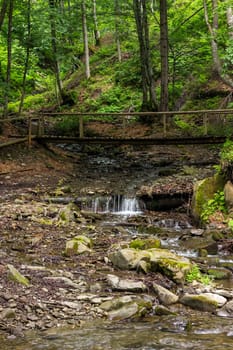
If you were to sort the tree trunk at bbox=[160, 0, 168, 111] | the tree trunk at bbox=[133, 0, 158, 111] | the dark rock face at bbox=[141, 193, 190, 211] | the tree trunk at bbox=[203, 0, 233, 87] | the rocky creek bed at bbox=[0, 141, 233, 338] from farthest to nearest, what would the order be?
the tree trunk at bbox=[133, 0, 158, 111] < the tree trunk at bbox=[203, 0, 233, 87] < the tree trunk at bbox=[160, 0, 168, 111] < the dark rock face at bbox=[141, 193, 190, 211] < the rocky creek bed at bbox=[0, 141, 233, 338]

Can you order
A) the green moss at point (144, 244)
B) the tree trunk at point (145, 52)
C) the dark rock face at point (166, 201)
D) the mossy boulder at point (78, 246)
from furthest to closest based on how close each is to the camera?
the tree trunk at point (145, 52), the dark rock face at point (166, 201), the green moss at point (144, 244), the mossy boulder at point (78, 246)

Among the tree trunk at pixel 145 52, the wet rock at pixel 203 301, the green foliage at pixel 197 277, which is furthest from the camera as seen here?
the tree trunk at pixel 145 52

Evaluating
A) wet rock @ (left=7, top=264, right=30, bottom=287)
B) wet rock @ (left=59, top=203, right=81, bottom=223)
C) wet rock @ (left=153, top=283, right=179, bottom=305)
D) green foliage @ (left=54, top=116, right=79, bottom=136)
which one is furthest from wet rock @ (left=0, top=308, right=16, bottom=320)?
green foliage @ (left=54, top=116, right=79, bottom=136)

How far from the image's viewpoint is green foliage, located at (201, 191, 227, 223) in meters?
9.66

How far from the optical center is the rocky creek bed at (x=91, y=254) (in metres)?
5.15

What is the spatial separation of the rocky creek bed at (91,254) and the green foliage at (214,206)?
0.58m

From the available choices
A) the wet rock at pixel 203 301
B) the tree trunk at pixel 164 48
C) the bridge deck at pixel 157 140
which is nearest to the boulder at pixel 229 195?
the wet rock at pixel 203 301

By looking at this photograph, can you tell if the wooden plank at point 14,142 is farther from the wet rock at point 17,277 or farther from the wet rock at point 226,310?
the wet rock at point 226,310

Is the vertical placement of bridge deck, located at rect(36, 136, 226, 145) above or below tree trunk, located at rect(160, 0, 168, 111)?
below

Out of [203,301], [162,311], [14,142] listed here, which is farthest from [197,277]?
[14,142]

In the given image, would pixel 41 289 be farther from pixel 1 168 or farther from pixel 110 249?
pixel 1 168

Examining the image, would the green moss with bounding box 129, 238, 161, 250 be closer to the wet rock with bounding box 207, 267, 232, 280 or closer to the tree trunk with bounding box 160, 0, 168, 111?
the wet rock with bounding box 207, 267, 232, 280

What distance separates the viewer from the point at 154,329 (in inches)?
187

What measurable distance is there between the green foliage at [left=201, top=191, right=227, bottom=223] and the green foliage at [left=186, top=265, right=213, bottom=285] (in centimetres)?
320
